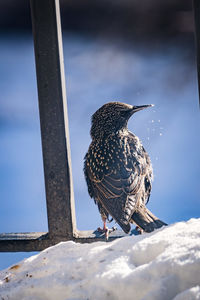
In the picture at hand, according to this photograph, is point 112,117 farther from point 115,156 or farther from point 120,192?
point 120,192

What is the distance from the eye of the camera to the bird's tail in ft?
6.13

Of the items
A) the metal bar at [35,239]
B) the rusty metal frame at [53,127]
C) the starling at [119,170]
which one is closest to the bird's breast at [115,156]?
the starling at [119,170]

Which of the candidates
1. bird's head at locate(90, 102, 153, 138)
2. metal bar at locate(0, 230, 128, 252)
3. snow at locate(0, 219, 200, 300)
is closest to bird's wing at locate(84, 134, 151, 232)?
bird's head at locate(90, 102, 153, 138)

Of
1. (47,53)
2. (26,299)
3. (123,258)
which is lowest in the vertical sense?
(26,299)

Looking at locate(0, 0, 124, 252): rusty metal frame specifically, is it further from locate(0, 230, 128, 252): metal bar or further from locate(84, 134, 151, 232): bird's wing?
locate(84, 134, 151, 232): bird's wing

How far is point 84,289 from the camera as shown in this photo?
0.99 meters

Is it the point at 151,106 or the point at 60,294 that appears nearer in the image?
the point at 60,294

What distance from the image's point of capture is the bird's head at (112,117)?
86.4 inches

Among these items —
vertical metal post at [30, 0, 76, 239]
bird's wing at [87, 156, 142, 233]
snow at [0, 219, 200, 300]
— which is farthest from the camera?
vertical metal post at [30, 0, 76, 239]

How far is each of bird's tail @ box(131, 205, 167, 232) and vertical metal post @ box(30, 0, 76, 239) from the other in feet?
1.51

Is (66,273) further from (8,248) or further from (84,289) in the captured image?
(8,248)

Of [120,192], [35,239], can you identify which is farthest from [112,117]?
[35,239]

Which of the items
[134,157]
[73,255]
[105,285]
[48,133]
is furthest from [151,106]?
[105,285]

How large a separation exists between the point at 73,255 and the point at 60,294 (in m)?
0.19
